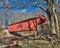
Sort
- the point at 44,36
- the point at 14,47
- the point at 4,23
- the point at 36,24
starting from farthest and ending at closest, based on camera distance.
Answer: the point at 4,23 → the point at 36,24 → the point at 44,36 → the point at 14,47

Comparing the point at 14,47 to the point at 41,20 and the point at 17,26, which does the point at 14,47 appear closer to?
the point at 41,20

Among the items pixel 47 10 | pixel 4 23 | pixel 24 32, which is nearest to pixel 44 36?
pixel 47 10

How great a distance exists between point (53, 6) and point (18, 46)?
19.7 feet

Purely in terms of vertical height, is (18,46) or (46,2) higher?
(46,2)

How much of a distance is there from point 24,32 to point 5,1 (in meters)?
14.9

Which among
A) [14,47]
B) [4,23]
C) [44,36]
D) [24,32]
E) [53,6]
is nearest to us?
[14,47]

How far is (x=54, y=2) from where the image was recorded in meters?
16.5

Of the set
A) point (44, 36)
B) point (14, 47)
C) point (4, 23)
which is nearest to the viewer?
point (14, 47)

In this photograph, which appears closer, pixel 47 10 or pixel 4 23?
pixel 47 10

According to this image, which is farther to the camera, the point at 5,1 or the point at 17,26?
the point at 17,26

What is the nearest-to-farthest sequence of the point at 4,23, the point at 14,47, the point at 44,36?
the point at 14,47, the point at 44,36, the point at 4,23

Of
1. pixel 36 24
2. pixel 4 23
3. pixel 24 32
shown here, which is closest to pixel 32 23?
pixel 36 24

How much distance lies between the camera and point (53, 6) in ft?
52.5

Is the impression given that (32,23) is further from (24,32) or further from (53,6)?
(53,6)
